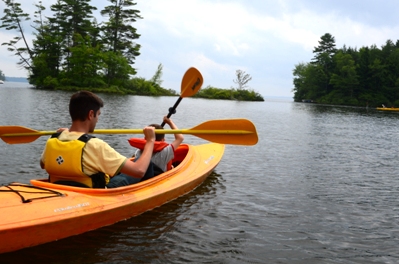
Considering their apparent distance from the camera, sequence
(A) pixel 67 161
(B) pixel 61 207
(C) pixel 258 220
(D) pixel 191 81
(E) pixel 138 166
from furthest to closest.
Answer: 1. (D) pixel 191 81
2. (C) pixel 258 220
3. (E) pixel 138 166
4. (A) pixel 67 161
5. (B) pixel 61 207

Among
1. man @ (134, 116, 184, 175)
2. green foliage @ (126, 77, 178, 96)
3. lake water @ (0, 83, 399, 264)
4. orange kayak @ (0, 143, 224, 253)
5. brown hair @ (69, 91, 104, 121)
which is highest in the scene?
green foliage @ (126, 77, 178, 96)

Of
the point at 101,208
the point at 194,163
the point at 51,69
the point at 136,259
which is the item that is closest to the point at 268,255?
the point at 136,259

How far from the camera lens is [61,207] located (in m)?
3.76

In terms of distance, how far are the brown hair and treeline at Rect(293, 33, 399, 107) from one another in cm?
6512

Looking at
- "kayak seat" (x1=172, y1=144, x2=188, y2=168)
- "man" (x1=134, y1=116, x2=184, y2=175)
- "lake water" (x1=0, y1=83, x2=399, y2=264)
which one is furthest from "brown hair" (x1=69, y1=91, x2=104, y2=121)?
"kayak seat" (x1=172, y1=144, x2=188, y2=168)

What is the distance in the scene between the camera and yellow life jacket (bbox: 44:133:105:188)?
3.80m

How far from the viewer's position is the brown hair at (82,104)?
375 centimetres

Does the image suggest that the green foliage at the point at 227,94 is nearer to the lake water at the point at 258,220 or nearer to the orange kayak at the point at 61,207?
the lake water at the point at 258,220

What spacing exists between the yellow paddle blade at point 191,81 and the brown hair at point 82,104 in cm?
326

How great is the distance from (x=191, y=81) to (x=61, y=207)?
3.82 meters

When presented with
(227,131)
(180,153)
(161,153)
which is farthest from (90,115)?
(180,153)

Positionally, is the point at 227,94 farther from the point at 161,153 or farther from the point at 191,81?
the point at 161,153

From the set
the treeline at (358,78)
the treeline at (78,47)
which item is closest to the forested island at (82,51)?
the treeline at (78,47)

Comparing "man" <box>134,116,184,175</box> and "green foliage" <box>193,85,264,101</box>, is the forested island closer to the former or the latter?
"green foliage" <box>193,85,264,101</box>
